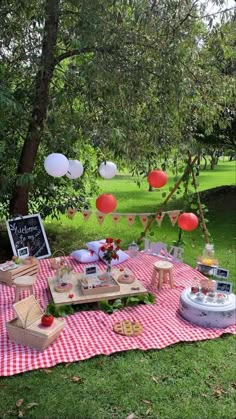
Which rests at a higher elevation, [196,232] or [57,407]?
[196,232]

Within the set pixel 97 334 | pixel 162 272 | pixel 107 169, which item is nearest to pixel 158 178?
pixel 107 169

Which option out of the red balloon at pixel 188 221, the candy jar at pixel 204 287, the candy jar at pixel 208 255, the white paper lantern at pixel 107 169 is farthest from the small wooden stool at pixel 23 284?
the candy jar at pixel 208 255

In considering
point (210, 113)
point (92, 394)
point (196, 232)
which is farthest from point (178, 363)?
point (196, 232)

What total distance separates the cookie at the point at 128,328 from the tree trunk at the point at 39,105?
11.9 feet

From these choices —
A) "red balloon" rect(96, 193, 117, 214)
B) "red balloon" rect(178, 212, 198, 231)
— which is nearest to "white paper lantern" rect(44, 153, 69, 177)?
"red balloon" rect(96, 193, 117, 214)

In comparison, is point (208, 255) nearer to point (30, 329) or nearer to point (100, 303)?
point (100, 303)

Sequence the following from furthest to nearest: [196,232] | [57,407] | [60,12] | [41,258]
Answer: [196,232] < [41,258] < [60,12] < [57,407]

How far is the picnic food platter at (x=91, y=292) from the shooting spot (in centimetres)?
625

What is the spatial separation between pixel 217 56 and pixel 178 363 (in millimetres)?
5892

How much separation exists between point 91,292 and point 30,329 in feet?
4.66

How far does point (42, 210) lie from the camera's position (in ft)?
31.4

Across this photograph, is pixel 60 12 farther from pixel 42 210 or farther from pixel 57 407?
pixel 57 407

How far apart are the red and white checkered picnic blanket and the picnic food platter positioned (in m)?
0.22

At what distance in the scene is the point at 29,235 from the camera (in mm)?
8344
